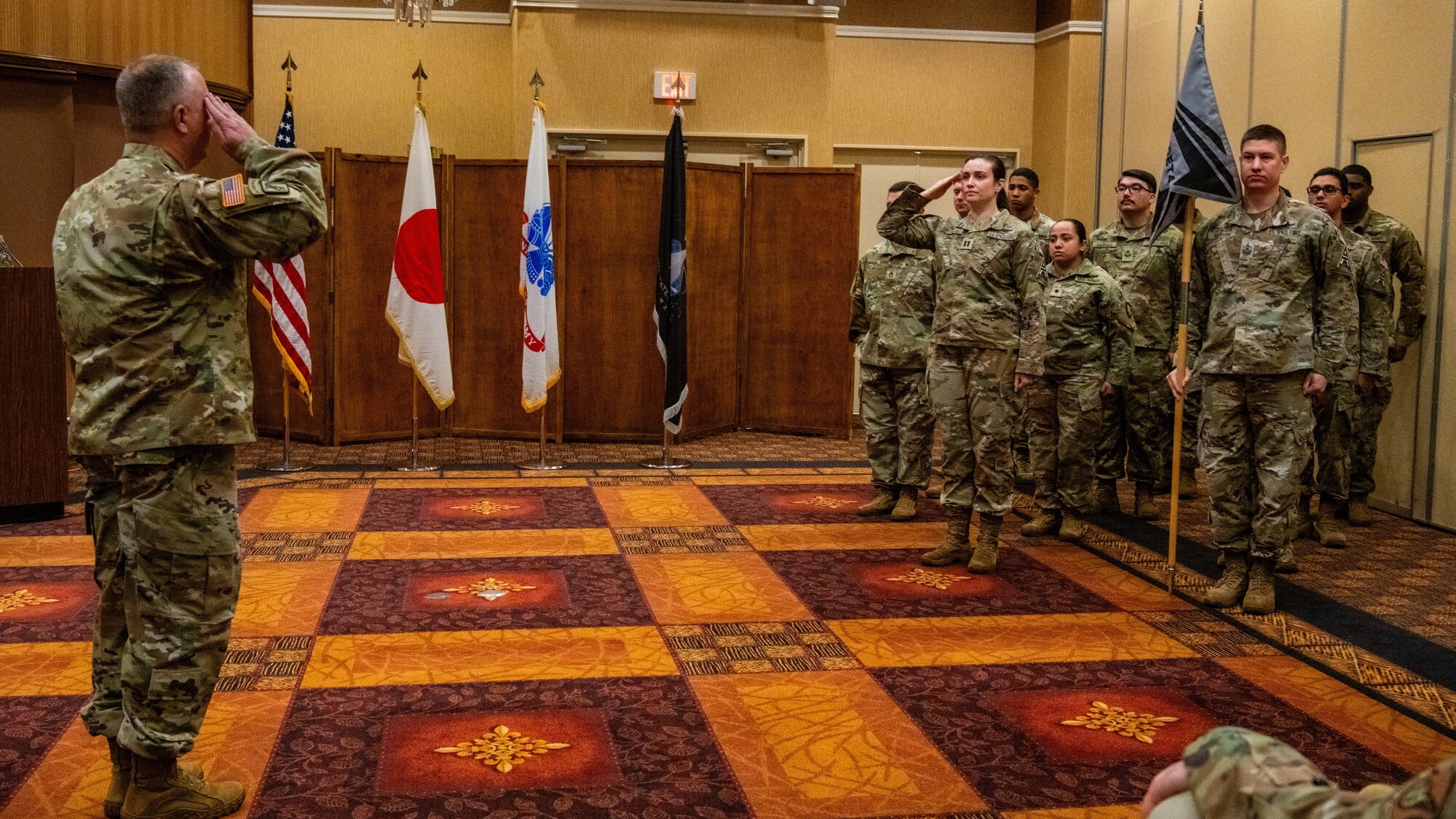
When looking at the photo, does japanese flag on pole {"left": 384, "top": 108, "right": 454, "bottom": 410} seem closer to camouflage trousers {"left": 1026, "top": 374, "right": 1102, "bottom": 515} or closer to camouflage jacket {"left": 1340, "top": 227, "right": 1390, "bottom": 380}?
camouflage trousers {"left": 1026, "top": 374, "right": 1102, "bottom": 515}

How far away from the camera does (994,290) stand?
17.2 feet

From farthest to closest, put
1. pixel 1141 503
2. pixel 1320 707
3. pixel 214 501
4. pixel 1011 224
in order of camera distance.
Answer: pixel 1141 503 → pixel 1011 224 → pixel 1320 707 → pixel 214 501

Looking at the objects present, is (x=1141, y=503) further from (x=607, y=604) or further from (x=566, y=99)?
(x=566, y=99)

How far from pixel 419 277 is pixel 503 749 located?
16.0 feet

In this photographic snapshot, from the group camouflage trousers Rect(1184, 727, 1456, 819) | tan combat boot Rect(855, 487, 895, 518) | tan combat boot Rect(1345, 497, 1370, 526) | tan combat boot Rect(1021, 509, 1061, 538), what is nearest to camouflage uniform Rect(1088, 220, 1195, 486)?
tan combat boot Rect(1021, 509, 1061, 538)

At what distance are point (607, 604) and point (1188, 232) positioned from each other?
2.62 meters

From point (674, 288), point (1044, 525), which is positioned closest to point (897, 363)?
point (1044, 525)

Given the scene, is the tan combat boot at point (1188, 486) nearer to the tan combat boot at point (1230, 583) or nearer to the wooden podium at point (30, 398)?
the tan combat boot at point (1230, 583)

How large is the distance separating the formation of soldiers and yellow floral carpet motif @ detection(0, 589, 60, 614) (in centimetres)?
339

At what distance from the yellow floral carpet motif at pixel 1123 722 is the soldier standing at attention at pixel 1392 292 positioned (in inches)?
139

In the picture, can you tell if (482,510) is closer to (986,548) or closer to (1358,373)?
(986,548)

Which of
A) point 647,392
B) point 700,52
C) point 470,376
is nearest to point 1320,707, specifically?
point 647,392

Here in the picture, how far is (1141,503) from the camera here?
6.69m

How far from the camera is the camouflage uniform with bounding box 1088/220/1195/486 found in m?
6.69
